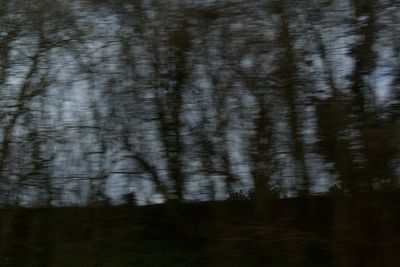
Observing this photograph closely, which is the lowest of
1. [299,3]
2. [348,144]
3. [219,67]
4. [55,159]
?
[55,159]

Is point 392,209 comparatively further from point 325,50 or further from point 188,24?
point 188,24

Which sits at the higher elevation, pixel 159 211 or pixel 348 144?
pixel 348 144

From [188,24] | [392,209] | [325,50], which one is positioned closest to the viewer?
[392,209]

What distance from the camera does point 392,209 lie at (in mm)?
8125

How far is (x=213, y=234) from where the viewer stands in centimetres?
927

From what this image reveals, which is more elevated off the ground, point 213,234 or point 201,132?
point 201,132

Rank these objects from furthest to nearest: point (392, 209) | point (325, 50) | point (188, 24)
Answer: point (188, 24) < point (325, 50) < point (392, 209)

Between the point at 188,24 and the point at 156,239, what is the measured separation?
3209 mm

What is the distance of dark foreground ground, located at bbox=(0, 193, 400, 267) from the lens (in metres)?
8.27

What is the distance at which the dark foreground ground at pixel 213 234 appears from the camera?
8.27m

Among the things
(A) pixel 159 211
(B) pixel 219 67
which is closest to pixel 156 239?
(A) pixel 159 211

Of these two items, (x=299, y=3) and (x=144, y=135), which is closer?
(x=299, y=3)

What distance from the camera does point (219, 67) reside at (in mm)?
9133

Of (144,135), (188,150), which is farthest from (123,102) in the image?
(188,150)
